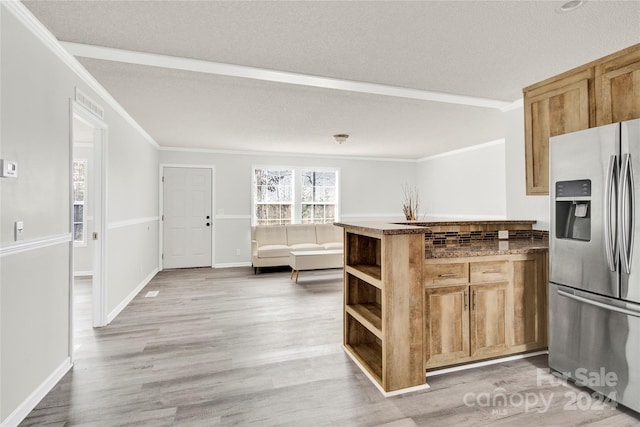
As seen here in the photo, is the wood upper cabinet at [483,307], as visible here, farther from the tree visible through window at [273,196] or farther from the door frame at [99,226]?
the tree visible through window at [273,196]

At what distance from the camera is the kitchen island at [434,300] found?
→ 2193mm

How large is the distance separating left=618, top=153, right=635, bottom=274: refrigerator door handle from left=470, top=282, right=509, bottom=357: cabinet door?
80 centimetres

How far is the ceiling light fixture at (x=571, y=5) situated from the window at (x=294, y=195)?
5.63 m

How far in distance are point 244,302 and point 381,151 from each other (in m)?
4.42

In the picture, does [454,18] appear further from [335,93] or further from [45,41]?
[45,41]

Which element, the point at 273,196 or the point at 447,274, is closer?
the point at 447,274

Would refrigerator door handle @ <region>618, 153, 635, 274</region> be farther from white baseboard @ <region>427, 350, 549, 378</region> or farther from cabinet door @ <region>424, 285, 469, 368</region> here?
white baseboard @ <region>427, 350, 549, 378</region>

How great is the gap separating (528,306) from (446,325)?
0.81 m

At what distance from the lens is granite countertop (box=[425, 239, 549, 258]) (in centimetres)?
244

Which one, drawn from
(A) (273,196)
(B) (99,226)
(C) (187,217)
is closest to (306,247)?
(A) (273,196)

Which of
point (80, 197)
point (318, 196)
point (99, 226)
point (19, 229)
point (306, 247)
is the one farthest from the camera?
point (318, 196)

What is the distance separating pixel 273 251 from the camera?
247 inches

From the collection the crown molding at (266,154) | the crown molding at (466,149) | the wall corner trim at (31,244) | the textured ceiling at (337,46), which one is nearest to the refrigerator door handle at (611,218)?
the textured ceiling at (337,46)

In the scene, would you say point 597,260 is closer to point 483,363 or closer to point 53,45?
point 483,363
